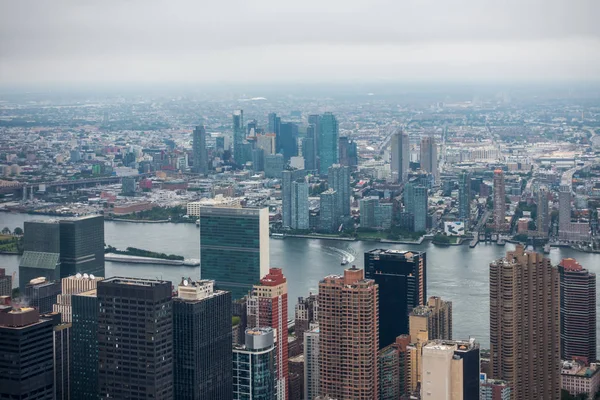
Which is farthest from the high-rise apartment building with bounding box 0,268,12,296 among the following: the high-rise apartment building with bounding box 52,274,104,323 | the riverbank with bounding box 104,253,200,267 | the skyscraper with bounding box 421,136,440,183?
the skyscraper with bounding box 421,136,440,183

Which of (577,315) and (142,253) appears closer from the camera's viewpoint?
(577,315)

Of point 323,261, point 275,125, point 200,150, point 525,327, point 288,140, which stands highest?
point 275,125

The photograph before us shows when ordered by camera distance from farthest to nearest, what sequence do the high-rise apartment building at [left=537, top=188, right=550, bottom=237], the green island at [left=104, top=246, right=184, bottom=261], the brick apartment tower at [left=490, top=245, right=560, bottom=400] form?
1. the high-rise apartment building at [left=537, top=188, right=550, bottom=237]
2. the green island at [left=104, top=246, right=184, bottom=261]
3. the brick apartment tower at [left=490, top=245, right=560, bottom=400]

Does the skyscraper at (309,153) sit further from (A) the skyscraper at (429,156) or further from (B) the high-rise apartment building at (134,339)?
(B) the high-rise apartment building at (134,339)

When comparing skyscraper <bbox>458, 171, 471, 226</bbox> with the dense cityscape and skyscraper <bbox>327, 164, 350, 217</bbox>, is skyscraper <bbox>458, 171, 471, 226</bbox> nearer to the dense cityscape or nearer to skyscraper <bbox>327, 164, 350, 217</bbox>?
the dense cityscape

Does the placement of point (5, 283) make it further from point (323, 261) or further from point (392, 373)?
point (323, 261)

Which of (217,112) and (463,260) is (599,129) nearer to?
(463,260)

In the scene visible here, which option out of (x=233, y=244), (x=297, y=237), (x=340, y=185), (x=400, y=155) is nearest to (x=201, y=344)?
(x=233, y=244)

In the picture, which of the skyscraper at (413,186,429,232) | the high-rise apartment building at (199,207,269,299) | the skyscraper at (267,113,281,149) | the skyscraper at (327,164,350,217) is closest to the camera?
the high-rise apartment building at (199,207,269,299)
